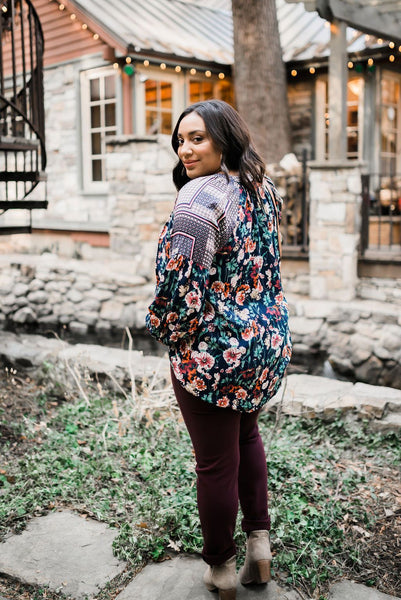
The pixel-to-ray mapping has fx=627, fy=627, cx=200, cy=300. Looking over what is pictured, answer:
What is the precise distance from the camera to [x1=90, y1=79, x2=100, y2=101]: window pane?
10.8 meters

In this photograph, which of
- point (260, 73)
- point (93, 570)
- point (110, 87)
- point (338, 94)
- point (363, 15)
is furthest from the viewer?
point (110, 87)

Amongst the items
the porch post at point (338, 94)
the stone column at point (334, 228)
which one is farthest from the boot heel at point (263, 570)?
the porch post at point (338, 94)

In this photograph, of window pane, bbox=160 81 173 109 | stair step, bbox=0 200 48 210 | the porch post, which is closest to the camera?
A: stair step, bbox=0 200 48 210

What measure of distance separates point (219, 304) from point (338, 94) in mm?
6254

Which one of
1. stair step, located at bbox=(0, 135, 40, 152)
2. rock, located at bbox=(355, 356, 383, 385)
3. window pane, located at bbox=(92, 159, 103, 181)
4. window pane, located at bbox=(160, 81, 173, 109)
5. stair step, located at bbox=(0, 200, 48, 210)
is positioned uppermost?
window pane, located at bbox=(160, 81, 173, 109)

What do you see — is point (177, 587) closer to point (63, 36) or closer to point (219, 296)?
point (219, 296)

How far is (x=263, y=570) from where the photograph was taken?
2.14 meters

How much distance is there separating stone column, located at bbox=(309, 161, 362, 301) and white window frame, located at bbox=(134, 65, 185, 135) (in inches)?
159

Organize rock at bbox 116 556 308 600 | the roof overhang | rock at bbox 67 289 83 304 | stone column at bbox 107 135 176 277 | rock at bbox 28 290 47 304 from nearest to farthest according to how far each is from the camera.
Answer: rock at bbox 116 556 308 600
the roof overhang
stone column at bbox 107 135 176 277
rock at bbox 67 289 83 304
rock at bbox 28 290 47 304

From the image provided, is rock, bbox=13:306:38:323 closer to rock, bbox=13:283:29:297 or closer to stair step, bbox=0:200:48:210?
rock, bbox=13:283:29:297

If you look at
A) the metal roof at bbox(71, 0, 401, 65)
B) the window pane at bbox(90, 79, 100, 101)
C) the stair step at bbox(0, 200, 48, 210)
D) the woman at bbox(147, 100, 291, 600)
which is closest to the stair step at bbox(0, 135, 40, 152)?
the stair step at bbox(0, 200, 48, 210)

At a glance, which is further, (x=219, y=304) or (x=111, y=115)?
(x=111, y=115)

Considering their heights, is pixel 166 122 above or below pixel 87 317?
above

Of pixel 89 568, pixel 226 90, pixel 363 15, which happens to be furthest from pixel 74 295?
pixel 89 568
